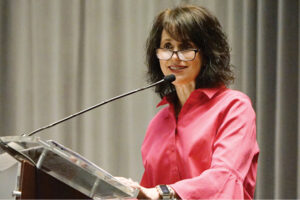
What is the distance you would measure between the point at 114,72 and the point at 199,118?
102 cm

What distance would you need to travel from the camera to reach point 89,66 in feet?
6.95

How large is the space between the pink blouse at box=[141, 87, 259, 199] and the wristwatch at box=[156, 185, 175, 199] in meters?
0.01

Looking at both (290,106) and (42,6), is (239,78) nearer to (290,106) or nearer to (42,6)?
(290,106)

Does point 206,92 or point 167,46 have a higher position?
point 167,46

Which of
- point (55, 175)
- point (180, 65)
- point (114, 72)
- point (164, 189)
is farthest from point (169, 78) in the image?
point (114, 72)

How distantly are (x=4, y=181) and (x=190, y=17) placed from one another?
73 centimetres

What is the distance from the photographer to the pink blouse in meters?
0.93

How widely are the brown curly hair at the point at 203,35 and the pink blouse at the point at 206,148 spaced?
6 cm

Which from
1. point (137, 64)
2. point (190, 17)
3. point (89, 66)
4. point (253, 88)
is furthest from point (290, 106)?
point (89, 66)

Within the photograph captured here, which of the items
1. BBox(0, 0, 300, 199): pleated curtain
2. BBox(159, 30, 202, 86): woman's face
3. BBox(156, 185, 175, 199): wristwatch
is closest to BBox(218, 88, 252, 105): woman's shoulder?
BBox(159, 30, 202, 86): woman's face

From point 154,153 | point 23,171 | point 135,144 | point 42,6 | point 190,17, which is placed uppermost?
point 42,6

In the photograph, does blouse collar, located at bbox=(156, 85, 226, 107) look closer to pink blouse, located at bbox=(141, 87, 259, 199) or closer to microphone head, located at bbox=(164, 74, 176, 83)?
pink blouse, located at bbox=(141, 87, 259, 199)

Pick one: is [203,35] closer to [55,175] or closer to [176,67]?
[176,67]

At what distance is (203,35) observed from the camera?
1210 millimetres
